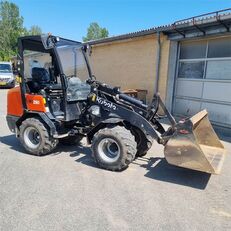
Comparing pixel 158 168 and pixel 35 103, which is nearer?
pixel 158 168

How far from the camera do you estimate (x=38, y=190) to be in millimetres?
3953

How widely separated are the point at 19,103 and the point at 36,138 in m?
0.88

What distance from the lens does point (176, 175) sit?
15.4 feet

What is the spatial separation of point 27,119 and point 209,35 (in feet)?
21.7

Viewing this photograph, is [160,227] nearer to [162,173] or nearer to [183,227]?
[183,227]

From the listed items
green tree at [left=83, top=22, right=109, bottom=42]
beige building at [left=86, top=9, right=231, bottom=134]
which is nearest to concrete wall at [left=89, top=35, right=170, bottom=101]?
beige building at [left=86, top=9, right=231, bottom=134]

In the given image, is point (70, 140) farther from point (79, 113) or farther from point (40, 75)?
point (40, 75)

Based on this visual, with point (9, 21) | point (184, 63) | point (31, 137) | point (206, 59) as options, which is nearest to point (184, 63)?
point (184, 63)

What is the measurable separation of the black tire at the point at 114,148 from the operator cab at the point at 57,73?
1.02 metres

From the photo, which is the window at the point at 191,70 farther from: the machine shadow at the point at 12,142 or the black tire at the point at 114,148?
the machine shadow at the point at 12,142

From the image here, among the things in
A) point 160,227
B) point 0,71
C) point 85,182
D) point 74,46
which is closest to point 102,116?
point 85,182

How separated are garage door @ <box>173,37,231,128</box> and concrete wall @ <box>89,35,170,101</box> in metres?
0.73

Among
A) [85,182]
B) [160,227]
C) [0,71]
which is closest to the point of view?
[160,227]

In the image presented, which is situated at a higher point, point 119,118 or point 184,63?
point 184,63
